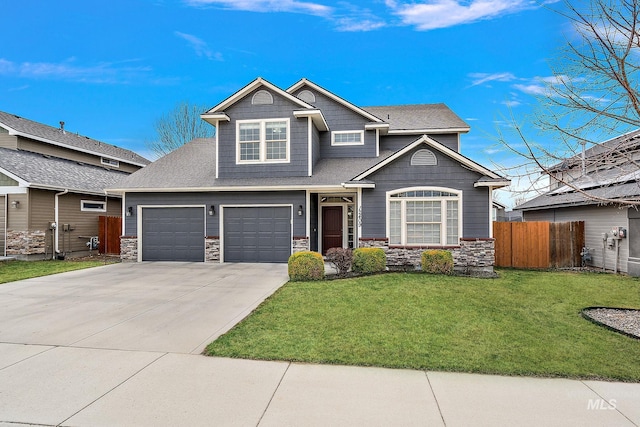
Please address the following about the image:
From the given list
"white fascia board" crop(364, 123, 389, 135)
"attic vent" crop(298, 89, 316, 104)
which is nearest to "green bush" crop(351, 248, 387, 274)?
"white fascia board" crop(364, 123, 389, 135)

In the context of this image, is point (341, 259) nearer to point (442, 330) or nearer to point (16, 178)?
point (442, 330)

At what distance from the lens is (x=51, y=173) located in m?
16.0

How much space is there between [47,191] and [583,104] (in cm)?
1861

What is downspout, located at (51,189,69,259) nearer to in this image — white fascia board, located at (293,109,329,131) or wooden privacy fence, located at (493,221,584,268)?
white fascia board, located at (293,109,329,131)

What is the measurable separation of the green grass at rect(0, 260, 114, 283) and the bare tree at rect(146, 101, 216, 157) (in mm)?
16100

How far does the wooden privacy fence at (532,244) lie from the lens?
12383 mm

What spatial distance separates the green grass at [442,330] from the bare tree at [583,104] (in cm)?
229

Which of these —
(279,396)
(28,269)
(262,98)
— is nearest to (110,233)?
(28,269)

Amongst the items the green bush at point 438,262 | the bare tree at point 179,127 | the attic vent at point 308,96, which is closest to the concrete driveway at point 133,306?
the green bush at point 438,262

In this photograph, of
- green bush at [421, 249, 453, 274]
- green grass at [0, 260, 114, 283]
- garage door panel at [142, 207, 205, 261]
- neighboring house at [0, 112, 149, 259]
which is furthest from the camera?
neighboring house at [0, 112, 149, 259]

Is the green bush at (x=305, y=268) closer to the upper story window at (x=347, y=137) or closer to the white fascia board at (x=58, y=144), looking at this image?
the upper story window at (x=347, y=137)

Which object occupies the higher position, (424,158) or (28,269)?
(424,158)

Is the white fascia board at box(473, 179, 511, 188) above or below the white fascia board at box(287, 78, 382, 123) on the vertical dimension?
below

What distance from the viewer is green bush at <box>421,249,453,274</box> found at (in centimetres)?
1027
